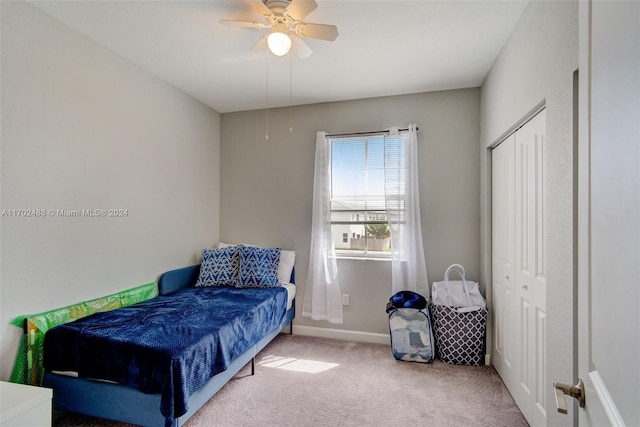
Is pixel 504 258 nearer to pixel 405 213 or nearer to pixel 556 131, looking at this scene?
pixel 405 213

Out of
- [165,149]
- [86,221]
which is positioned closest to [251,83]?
[165,149]

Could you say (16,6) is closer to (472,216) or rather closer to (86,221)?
(86,221)

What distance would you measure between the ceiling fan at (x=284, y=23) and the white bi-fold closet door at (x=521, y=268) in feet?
4.78

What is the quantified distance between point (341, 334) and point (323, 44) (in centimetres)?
288

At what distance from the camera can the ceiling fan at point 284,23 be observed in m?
1.87

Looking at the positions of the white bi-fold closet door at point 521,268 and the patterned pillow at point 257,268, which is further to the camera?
the patterned pillow at point 257,268

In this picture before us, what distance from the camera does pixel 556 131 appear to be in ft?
5.25

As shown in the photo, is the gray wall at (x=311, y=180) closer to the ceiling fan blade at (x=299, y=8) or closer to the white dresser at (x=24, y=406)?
the ceiling fan blade at (x=299, y=8)

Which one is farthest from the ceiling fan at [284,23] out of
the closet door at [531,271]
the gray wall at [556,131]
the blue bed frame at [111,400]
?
the blue bed frame at [111,400]

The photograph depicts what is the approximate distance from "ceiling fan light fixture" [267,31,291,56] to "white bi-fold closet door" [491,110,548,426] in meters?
1.60

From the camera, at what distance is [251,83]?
125 inches

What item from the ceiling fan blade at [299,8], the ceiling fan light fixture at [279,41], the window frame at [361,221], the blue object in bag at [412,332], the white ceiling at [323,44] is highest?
the white ceiling at [323,44]

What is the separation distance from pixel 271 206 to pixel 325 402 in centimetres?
218

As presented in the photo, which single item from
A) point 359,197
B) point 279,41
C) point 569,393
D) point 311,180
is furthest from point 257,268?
point 569,393
